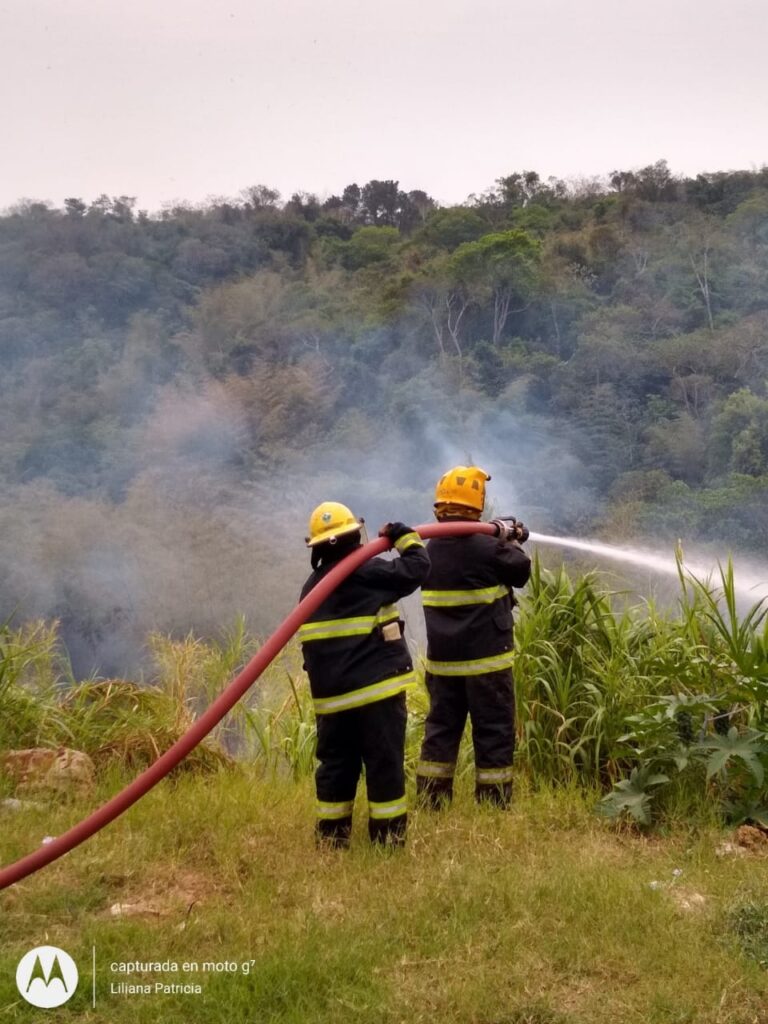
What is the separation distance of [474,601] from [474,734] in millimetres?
677

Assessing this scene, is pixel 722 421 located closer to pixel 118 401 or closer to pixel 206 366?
pixel 206 366

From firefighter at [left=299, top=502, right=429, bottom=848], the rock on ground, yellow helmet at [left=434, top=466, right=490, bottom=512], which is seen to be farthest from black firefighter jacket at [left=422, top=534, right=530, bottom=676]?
the rock on ground

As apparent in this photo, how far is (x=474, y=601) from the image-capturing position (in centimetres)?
534

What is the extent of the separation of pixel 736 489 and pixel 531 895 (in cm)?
1349

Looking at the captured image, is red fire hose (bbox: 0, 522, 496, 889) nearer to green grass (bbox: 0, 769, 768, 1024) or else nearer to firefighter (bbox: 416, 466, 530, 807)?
green grass (bbox: 0, 769, 768, 1024)

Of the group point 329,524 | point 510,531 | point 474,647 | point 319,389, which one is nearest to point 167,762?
point 329,524

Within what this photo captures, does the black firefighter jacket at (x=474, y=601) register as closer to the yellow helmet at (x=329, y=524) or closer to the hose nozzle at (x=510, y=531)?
the hose nozzle at (x=510, y=531)

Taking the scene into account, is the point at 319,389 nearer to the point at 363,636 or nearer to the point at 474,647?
the point at 474,647

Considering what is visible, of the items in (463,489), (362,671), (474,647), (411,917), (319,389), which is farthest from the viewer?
(319,389)

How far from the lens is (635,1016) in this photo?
3240 mm

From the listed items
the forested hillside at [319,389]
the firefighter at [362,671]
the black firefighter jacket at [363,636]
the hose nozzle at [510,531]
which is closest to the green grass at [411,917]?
the firefighter at [362,671]

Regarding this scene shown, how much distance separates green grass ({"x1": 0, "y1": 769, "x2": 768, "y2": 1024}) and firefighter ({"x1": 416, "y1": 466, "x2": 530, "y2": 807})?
19cm

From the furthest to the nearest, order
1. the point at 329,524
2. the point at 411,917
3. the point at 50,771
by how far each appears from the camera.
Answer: the point at 50,771
the point at 329,524
the point at 411,917

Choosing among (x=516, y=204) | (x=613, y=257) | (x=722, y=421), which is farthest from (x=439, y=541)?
(x=516, y=204)
